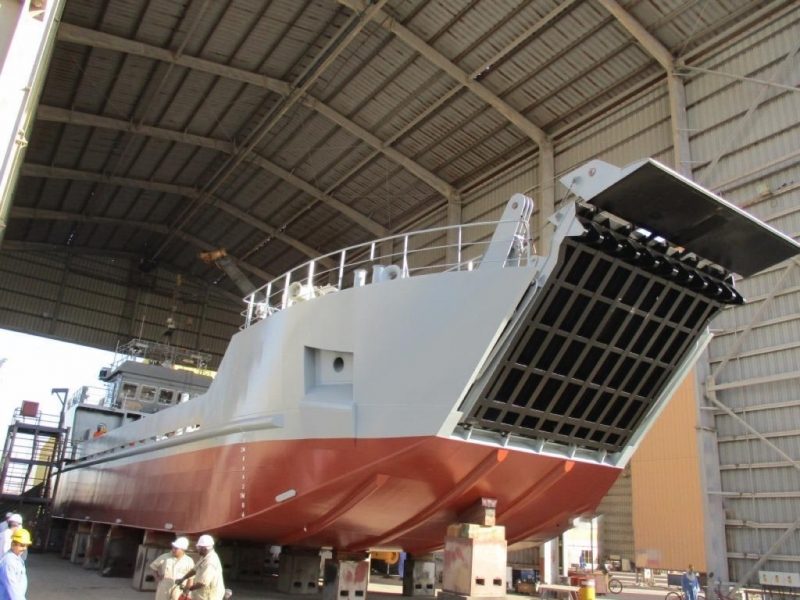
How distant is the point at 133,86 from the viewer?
21281 millimetres

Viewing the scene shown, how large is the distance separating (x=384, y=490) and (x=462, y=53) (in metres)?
14.5

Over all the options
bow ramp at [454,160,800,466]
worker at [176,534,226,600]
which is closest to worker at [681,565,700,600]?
bow ramp at [454,160,800,466]

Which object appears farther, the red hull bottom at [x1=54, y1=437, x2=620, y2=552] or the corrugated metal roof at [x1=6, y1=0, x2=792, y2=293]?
the corrugated metal roof at [x1=6, y1=0, x2=792, y2=293]

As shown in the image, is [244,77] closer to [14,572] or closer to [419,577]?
[419,577]

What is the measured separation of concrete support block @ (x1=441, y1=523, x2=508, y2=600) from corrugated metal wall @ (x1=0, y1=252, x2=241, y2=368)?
85.4 feet

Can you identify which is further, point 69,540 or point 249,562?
point 69,540

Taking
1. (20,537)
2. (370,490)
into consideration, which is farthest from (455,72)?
(20,537)

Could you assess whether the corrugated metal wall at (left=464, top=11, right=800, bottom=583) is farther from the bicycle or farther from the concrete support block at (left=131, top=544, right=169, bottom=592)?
the concrete support block at (left=131, top=544, right=169, bottom=592)

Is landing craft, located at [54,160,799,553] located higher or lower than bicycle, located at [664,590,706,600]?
higher

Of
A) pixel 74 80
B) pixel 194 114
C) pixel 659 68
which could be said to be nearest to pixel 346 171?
pixel 194 114

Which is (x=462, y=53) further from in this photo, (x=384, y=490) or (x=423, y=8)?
(x=384, y=490)

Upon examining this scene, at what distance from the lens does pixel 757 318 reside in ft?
49.3

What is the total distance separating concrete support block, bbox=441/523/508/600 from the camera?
7758mm

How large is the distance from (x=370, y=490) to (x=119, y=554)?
8.42 m
